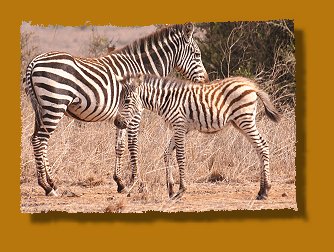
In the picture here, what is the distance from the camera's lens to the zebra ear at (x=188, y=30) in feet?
42.1

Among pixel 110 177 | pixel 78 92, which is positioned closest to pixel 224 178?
pixel 110 177

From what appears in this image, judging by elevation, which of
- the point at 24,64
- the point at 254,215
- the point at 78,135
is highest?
the point at 24,64

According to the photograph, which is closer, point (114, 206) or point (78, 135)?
point (114, 206)

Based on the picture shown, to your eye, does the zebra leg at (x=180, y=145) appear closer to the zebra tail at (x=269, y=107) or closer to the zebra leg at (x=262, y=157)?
the zebra leg at (x=262, y=157)

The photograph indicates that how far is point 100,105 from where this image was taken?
1255cm

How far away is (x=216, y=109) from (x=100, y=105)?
4.94 feet

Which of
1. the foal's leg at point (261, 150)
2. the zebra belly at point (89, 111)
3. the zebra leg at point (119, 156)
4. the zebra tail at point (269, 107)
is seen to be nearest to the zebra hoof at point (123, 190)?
the zebra leg at point (119, 156)

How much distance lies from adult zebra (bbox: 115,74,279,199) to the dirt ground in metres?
0.17

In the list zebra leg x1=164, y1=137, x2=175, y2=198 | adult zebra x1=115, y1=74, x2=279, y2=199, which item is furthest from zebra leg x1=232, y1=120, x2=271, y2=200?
zebra leg x1=164, y1=137, x2=175, y2=198

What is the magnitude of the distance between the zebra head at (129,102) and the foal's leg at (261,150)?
1.34 meters

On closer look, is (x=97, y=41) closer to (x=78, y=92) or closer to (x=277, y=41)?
(x=78, y=92)

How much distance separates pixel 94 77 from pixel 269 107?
2.33m

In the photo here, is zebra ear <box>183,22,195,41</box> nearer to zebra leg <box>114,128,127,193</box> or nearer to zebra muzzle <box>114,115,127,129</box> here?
zebra muzzle <box>114,115,127,129</box>

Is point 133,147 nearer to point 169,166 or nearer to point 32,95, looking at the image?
point 169,166
